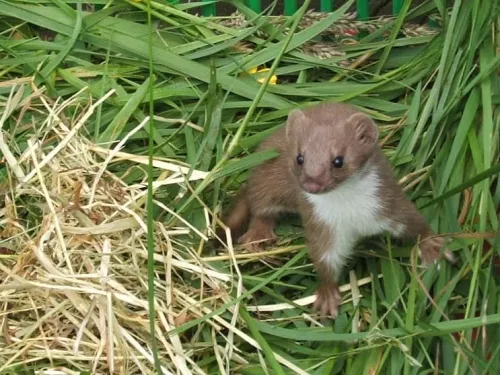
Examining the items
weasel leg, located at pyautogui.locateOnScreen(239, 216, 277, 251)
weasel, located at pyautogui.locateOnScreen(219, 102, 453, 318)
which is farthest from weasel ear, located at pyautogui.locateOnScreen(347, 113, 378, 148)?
weasel leg, located at pyautogui.locateOnScreen(239, 216, 277, 251)

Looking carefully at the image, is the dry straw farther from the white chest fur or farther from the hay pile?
the white chest fur

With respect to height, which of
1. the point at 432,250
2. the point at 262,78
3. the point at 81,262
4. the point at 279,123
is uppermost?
the point at 262,78

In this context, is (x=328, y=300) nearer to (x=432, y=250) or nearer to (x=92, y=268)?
(x=432, y=250)

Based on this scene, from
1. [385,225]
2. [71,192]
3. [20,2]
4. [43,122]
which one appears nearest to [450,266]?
[385,225]

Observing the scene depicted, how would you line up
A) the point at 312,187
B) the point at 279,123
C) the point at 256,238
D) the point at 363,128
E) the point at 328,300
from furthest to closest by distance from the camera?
1. the point at 279,123
2. the point at 256,238
3. the point at 328,300
4. the point at 363,128
5. the point at 312,187

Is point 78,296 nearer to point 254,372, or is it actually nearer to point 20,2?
point 254,372

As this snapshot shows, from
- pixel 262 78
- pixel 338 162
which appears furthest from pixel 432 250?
pixel 262 78

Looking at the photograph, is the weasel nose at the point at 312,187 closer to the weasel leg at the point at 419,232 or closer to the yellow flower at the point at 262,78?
the weasel leg at the point at 419,232

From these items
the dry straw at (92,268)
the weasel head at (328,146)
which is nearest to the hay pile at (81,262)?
the dry straw at (92,268)

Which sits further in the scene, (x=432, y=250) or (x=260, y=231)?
(x=260, y=231)
